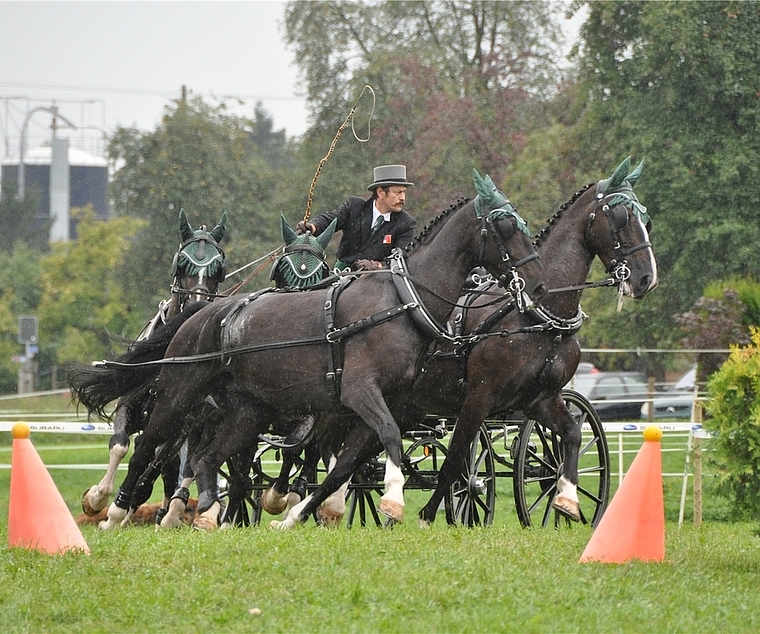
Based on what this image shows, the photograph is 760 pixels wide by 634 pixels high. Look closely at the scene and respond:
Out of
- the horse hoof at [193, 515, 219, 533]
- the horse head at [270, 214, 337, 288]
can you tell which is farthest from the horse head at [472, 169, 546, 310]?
the horse hoof at [193, 515, 219, 533]

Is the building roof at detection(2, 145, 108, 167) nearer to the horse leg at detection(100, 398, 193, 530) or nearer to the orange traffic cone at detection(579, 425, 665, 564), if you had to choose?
the horse leg at detection(100, 398, 193, 530)

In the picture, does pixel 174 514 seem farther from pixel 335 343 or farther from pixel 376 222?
pixel 376 222

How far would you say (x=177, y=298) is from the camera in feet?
35.2

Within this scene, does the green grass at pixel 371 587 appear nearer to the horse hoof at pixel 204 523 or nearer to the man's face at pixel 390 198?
the horse hoof at pixel 204 523

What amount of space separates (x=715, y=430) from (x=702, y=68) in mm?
17548

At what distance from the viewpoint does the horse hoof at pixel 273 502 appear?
10.0 m

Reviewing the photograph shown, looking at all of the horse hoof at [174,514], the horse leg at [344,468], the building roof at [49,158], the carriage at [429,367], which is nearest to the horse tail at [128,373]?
the carriage at [429,367]

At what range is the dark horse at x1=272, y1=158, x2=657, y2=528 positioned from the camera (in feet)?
29.5

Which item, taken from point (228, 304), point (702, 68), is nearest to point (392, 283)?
point (228, 304)

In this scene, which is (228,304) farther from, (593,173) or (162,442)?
(593,173)

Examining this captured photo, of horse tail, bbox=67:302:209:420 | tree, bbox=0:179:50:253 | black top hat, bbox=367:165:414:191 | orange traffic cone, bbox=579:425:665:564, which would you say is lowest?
orange traffic cone, bbox=579:425:665:564

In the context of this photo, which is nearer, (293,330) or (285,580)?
(285,580)

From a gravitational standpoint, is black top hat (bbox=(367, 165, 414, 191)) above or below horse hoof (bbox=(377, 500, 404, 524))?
above

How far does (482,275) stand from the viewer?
9.68m
